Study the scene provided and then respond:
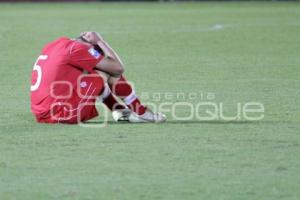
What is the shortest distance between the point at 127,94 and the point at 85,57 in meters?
0.48

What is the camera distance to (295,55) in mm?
15352

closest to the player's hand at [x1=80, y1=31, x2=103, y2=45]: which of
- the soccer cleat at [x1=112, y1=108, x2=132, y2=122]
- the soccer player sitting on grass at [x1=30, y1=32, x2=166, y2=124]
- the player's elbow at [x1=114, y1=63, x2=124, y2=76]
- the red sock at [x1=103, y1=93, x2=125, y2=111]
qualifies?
the soccer player sitting on grass at [x1=30, y1=32, x2=166, y2=124]

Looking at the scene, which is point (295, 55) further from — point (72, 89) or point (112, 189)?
point (112, 189)

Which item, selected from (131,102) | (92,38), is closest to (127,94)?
(131,102)

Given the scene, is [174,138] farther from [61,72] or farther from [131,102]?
[61,72]

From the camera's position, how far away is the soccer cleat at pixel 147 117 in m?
8.62

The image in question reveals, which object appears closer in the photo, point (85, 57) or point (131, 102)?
point (85, 57)

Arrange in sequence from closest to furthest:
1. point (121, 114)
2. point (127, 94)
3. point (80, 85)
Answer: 1. point (80, 85)
2. point (127, 94)
3. point (121, 114)

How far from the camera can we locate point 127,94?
8602 millimetres

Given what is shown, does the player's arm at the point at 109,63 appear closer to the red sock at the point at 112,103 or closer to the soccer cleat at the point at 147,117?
the red sock at the point at 112,103

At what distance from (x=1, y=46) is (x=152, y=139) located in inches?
384

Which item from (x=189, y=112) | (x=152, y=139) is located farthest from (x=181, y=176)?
(x=189, y=112)

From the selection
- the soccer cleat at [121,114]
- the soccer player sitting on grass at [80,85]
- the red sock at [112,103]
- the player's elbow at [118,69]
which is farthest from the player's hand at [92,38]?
the soccer cleat at [121,114]

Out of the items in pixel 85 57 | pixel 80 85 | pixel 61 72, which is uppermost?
pixel 85 57
